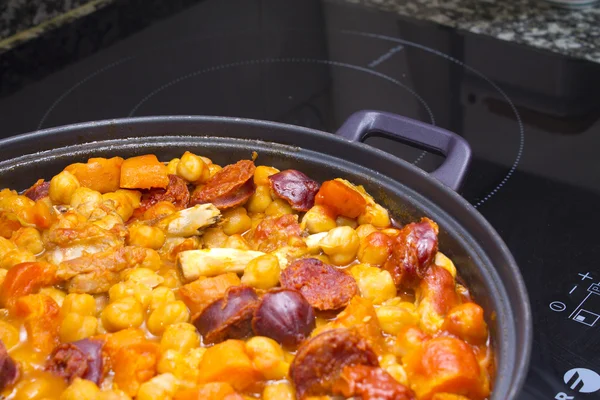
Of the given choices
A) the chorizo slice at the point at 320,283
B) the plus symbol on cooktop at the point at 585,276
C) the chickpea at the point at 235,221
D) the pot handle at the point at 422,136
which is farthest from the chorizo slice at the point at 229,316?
the plus symbol on cooktop at the point at 585,276

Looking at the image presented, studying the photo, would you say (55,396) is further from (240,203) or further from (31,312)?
(240,203)

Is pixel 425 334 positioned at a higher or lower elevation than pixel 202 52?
lower

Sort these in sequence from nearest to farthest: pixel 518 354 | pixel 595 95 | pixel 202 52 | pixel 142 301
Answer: pixel 518 354, pixel 142 301, pixel 595 95, pixel 202 52

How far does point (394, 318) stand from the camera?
1600mm

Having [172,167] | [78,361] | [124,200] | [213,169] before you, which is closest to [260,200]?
[213,169]

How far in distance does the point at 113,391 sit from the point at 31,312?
32 cm

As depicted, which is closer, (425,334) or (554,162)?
(425,334)

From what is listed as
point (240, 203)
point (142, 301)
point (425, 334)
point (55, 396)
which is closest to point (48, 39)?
point (240, 203)

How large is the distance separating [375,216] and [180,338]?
2.08ft

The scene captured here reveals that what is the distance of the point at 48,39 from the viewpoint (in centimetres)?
312

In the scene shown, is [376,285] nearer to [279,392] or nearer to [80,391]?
[279,392]

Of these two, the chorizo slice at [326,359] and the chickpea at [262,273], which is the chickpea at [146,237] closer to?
the chickpea at [262,273]

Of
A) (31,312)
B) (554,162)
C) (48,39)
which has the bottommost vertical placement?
(554,162)

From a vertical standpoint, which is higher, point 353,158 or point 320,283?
point 353,158
